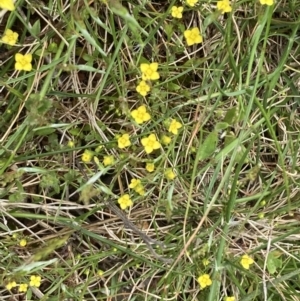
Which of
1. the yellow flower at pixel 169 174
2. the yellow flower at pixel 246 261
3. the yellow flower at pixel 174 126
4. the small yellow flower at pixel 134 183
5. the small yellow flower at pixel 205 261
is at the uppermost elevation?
the yellow flower at pixel 174 126

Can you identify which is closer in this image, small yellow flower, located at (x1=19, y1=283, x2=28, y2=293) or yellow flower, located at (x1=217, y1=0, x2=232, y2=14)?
yellow flower, located at (x1=217, y1=0, x2=232, y2=14)

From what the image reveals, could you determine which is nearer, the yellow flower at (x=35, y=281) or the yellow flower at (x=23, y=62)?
the yellow flower at (x=23, y=62)

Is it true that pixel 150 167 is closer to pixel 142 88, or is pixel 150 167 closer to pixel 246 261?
pixel 142 88

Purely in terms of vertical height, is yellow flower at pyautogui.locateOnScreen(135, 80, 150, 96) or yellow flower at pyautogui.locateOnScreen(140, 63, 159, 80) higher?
yellow flower at pyautogui.locateOnScreen(140, 63, 159, 80)

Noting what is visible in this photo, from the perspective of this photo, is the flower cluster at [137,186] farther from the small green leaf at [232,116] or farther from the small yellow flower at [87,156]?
the small green leaf at [232,116]

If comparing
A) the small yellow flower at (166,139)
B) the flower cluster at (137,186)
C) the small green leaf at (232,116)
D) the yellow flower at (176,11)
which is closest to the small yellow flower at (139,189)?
the flower cluster at (137,186)

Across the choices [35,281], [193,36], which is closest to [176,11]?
[193,36]

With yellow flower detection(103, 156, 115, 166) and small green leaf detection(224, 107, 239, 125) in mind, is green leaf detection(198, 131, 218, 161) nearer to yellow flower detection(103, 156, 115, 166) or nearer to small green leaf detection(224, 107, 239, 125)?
small green leaf detection(224, 107, 239, 125)

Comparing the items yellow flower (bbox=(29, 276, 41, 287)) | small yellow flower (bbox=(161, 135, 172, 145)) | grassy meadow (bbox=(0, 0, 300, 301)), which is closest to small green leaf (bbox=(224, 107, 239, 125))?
grassy meadow (bbox=(0, 0, 300, 301))
